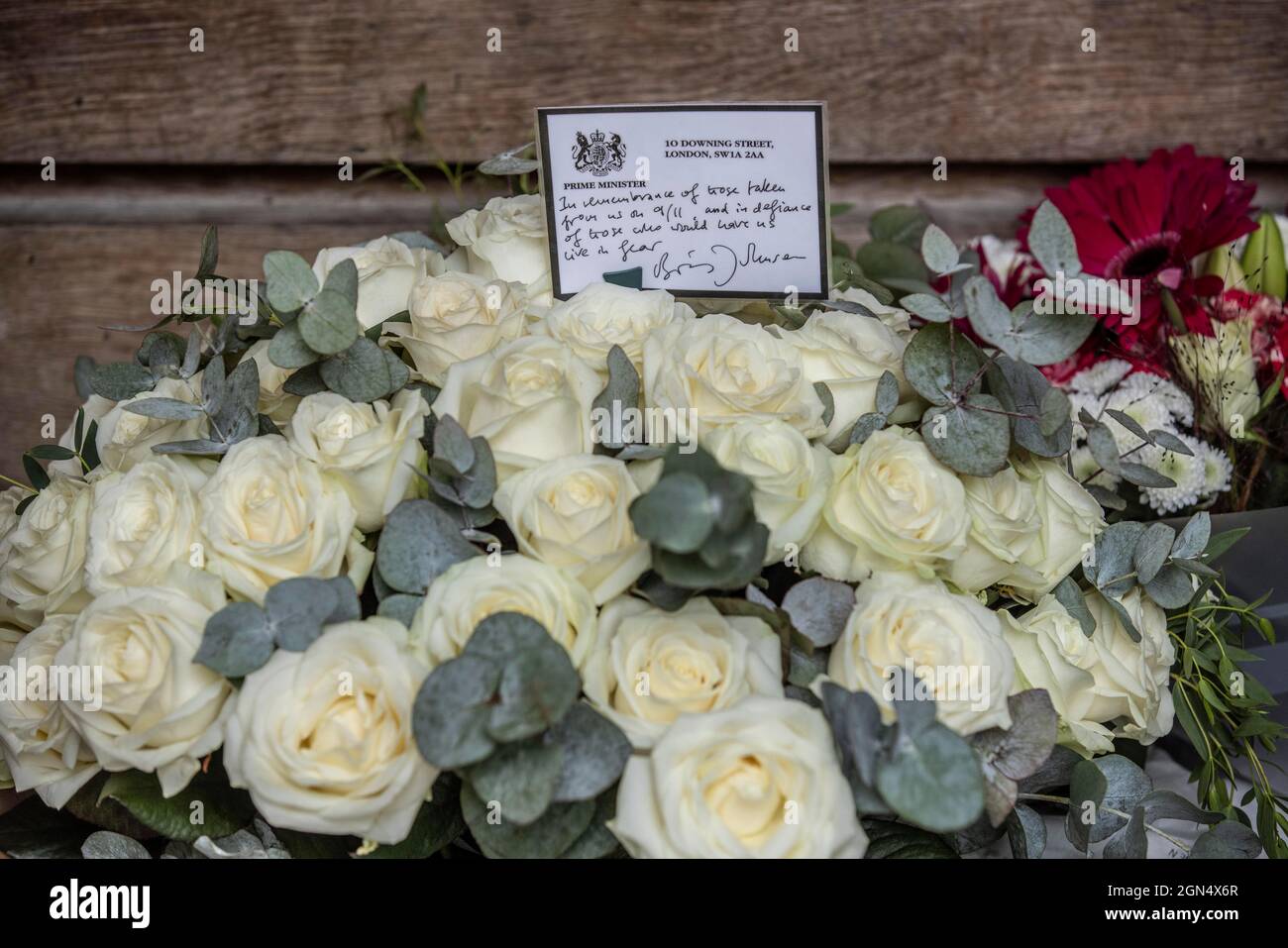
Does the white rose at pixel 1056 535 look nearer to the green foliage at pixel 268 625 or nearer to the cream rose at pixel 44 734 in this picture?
the green foliage at pixel 268 625

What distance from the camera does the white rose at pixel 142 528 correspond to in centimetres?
59

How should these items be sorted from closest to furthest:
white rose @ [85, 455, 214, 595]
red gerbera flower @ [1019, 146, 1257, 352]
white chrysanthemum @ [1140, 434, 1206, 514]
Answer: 1. white rose @ [85, 455, 214, 595]
2. white chrysanthemum @ [1140, 434, 1206, 514]
3. red gerbera flower @ [1019, 146, 1257, 352]

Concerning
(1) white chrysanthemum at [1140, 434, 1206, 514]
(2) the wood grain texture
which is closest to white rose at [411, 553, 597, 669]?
(1) white chrysanthemum at [1140, 434, 1206, 514]

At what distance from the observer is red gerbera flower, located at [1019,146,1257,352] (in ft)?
3.11

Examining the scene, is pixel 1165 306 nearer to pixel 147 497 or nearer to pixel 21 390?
pixel 147 497

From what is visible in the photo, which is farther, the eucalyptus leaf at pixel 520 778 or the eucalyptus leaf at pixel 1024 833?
the eucalyptus leaf at pixel 1024 833

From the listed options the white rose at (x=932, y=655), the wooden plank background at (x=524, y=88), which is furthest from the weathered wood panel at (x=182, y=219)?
the white rose at (x=932, y=655)

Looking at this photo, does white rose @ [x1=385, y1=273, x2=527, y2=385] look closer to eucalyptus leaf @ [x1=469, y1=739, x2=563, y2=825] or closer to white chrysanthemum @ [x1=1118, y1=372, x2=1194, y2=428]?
eucalyptus leaf @ [x1=469, y1=739, x2=563, y2=825]

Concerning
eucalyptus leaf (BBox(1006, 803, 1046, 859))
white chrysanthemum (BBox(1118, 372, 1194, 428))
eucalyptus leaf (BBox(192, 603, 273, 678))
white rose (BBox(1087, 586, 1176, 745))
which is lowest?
eucalyptus leaf (BBox(1006, 803, 1046, 859))

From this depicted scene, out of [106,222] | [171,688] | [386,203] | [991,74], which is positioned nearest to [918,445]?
[171,688]

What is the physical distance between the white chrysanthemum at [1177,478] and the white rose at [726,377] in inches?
14.8

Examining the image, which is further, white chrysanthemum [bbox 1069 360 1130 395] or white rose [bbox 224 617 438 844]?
white chrysanthemum [bbox 1069 360 1130 395]
